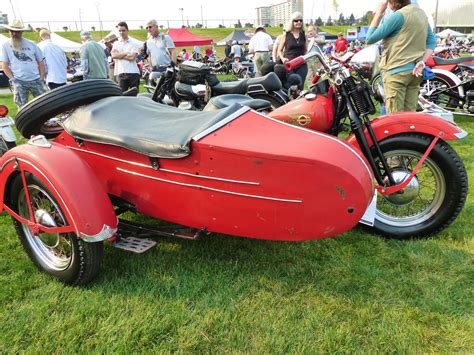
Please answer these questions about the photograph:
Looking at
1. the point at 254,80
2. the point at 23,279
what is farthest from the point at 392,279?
the point at 254,80

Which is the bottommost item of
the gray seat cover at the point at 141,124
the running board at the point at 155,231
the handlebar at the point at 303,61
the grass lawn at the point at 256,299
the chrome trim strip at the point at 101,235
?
the grass lawn at the point at 256,299

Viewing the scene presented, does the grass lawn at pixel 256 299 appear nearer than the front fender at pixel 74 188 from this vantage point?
Yes

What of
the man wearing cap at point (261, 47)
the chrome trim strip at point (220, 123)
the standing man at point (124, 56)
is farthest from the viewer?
the man wearing cap at point (261, 47)

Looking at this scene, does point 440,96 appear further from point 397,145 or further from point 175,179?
point 175,179

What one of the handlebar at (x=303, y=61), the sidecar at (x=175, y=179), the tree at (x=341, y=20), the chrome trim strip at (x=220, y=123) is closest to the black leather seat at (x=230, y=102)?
the sidecar at (x=175, y=179)

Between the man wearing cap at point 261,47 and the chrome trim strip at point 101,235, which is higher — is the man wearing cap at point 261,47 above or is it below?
above

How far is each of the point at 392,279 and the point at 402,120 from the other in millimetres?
1108

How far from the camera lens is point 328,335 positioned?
1.99 meters

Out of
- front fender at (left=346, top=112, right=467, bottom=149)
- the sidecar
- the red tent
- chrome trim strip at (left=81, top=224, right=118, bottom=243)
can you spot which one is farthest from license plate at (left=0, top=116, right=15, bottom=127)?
the red tent

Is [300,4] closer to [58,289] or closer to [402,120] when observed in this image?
[402,120]

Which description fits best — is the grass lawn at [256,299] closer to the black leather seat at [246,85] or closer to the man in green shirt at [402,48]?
the man in green shirt at [402,48]

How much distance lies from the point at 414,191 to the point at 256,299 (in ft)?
4.63

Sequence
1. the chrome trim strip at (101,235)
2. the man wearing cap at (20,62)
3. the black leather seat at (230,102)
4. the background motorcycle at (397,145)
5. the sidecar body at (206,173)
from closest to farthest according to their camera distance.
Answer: the sidecar body at (206,173) < the chrome trim strip at (101,235) < the background motorcycle at (397,145) < the black leather seat at (230,102) < the man wearing cap at (20,62)

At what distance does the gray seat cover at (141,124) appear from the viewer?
6.95 ft
